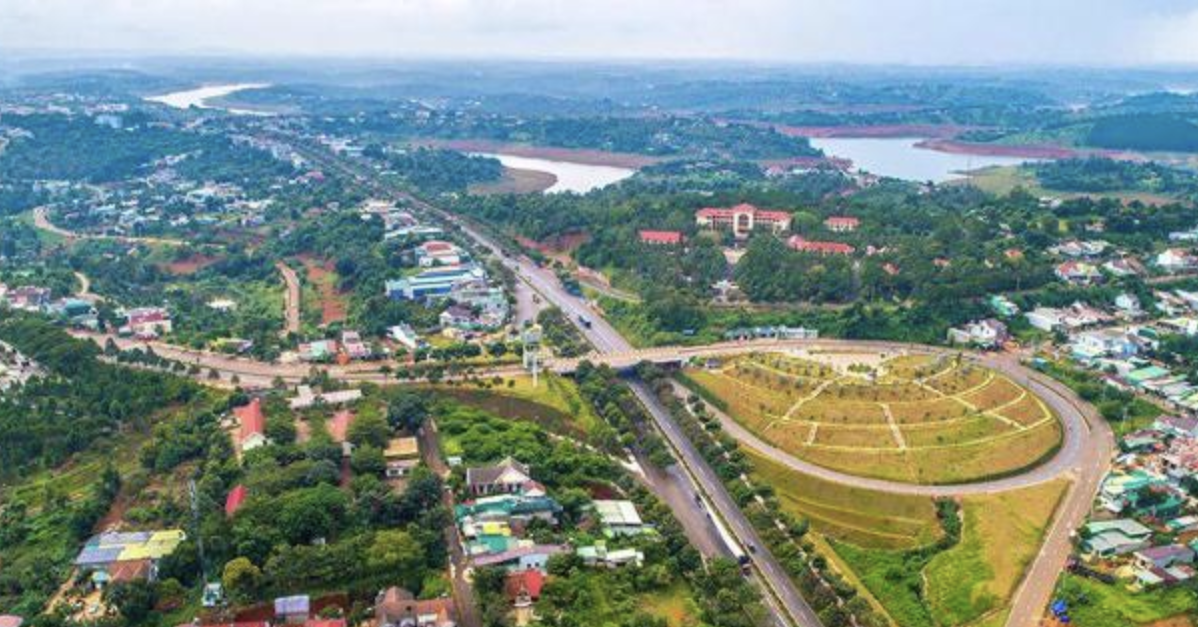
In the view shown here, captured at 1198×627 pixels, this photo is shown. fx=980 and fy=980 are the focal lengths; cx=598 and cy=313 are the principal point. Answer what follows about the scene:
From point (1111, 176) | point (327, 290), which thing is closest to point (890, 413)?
point (327, 290)

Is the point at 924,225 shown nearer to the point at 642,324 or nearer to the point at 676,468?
the point at 642,324

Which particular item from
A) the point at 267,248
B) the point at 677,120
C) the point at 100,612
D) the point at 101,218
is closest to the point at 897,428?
the point at 100,612

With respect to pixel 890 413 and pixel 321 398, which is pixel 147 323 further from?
pixel 890 413

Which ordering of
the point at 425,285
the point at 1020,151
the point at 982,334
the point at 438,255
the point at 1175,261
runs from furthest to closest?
the point at 1020,151 → the point at 438,255 → the point at 1175,261 → the point at 425,285 → the point at 982,334

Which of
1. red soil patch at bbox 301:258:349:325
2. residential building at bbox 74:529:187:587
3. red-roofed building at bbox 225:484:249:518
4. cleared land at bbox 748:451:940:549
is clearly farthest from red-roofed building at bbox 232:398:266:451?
cleared land at bbox 748:451:940:549

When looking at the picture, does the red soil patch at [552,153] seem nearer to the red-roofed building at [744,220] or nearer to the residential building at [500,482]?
the red-roofed building at [744,220]

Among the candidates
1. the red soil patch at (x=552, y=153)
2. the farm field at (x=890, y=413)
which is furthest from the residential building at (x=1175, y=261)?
the red soil patch at (x=552, y=153)

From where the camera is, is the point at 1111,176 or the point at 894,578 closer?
the point at 894,578
